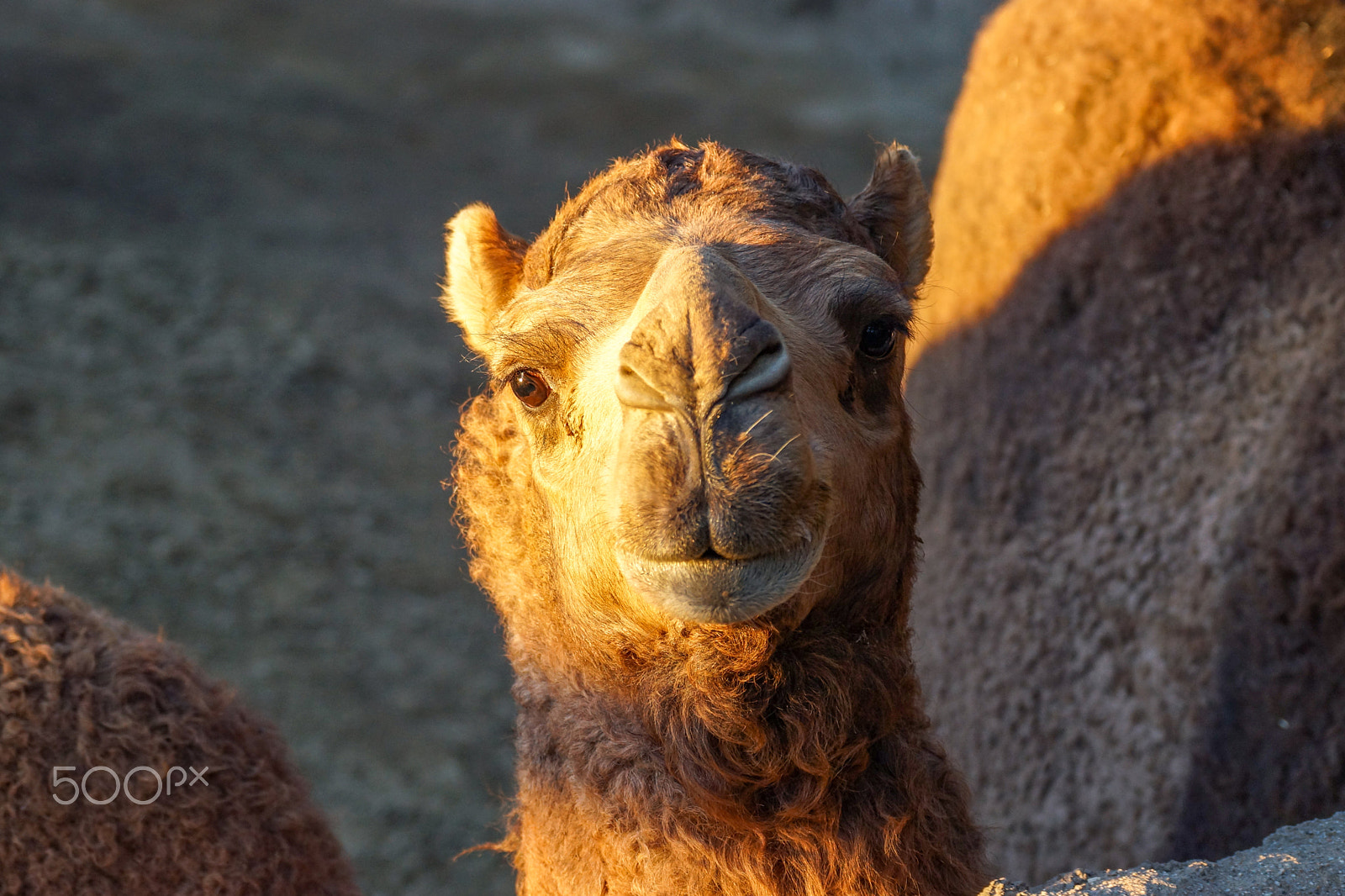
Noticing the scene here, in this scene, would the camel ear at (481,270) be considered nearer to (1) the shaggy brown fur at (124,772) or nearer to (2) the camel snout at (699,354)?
(2) the camel snout at (699,354)

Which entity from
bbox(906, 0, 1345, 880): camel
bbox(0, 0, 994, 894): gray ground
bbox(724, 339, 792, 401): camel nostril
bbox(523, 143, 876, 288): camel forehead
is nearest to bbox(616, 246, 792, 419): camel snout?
bbox(724, 339, 792, 401): camel nostril

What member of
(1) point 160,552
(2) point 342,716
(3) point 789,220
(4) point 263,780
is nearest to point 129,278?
(1) point 160,552

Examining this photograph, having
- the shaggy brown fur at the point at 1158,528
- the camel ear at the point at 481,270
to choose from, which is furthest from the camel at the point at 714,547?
the shaggy brown fur at the point at 1158,528

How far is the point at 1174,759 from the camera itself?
11.8ft

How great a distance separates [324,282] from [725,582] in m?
9.94

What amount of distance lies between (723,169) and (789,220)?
194 mm

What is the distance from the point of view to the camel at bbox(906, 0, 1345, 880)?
11.1 feet

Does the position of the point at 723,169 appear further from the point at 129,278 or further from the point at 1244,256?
the point at 129,278

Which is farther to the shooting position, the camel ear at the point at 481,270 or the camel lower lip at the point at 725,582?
the camel ear at the point at 481,270

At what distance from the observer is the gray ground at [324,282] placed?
733 centimetres

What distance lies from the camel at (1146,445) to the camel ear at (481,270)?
187cm

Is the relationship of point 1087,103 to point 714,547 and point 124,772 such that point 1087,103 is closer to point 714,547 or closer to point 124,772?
point 714,547

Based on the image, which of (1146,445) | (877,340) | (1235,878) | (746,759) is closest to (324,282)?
(1146,445)

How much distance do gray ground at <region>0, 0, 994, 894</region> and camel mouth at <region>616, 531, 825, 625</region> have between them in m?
2.22
